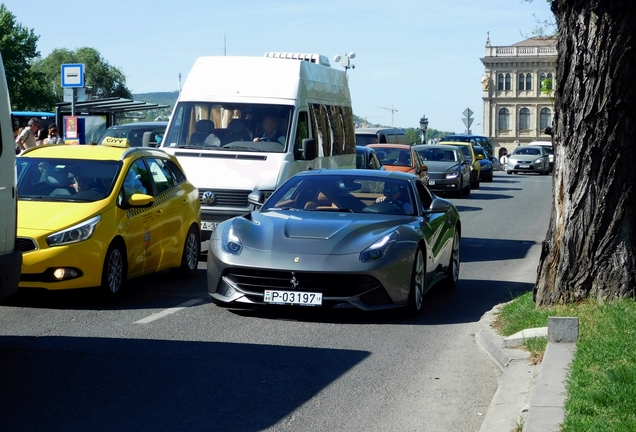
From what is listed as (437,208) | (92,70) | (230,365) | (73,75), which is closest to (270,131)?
(437,208)

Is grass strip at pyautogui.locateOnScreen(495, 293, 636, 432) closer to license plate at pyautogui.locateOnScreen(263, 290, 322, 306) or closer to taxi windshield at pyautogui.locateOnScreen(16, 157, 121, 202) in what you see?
license plate at pyautogui.locateOnScreen(263, 290, 322, 306)

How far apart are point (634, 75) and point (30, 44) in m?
97.9

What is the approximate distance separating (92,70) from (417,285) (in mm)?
149352

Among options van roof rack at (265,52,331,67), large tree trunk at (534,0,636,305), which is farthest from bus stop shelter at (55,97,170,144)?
large tree trunk at (534,0,636,305)

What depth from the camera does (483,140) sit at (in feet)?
208

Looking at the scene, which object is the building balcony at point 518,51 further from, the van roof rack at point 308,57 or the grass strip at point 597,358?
the grass strip at point 597,358

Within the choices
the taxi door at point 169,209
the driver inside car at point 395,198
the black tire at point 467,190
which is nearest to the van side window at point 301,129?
the taxi door at point 169,209

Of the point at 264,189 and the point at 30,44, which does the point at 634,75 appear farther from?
the point at 30,44

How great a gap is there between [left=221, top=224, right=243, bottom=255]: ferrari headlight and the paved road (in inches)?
22.9

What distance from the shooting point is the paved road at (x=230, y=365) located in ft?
20.2

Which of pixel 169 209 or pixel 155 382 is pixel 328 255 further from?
pixel 169 209

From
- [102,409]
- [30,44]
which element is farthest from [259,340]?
[30,44]

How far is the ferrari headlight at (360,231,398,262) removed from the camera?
9531mm

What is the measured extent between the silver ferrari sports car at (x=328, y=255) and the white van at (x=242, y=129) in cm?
387
